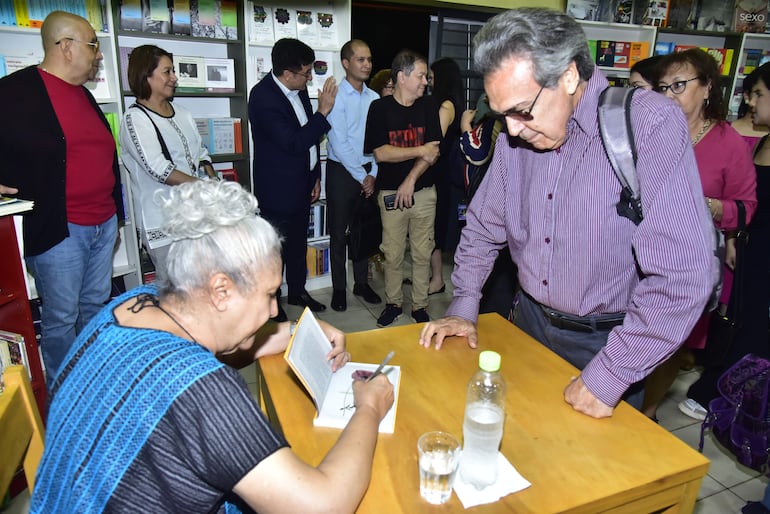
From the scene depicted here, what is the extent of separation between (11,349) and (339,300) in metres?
2.11

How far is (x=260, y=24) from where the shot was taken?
138 inches

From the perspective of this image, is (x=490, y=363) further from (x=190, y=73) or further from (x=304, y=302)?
(x=190, y=73)

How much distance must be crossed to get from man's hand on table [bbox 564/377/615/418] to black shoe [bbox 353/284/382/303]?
2.72 meters

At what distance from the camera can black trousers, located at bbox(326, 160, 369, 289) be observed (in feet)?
11.8

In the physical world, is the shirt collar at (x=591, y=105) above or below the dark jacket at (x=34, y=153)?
above

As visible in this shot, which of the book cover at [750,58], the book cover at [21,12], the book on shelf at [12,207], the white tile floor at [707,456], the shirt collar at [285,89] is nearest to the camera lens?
the book on shelf at [12,207]

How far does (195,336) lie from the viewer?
99cm

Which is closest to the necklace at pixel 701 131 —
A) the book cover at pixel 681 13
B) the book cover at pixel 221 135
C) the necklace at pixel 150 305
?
the necklace at pixel 150 305

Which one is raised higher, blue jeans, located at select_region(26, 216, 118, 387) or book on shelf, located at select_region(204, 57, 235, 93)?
book on shelf, located at select_region(204, 57, 235, 93)

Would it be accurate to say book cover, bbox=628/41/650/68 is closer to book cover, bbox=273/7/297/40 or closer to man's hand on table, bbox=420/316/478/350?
book cover, bbox=273/7/297/40

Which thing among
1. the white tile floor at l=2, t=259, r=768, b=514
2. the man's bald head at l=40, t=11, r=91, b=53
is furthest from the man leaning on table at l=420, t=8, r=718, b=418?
the man's bald head at l=40, t=11, r=91, b=53

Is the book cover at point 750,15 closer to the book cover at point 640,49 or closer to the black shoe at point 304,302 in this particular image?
→ the book cover at point 640,49

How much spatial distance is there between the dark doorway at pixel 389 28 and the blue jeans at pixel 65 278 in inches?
116

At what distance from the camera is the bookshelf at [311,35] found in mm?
3480
